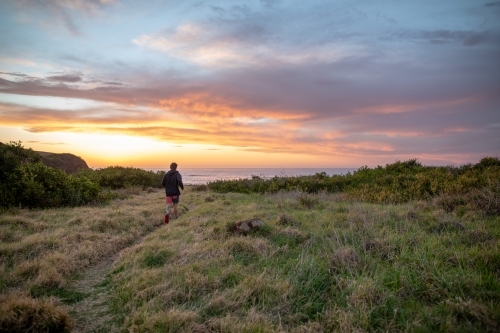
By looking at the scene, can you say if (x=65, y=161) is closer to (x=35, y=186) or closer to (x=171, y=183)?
(x=35, y=186)

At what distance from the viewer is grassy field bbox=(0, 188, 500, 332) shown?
4234 millimetres

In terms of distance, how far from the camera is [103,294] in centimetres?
564

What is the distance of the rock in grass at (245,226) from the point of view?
8.61 meters

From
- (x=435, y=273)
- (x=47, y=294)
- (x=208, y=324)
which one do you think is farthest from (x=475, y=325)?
(x=47, y=294)

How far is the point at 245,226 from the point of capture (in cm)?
872

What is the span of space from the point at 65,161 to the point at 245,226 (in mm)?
32424

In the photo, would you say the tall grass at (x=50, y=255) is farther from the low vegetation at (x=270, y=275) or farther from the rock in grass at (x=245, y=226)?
the rock in grass at (x=245, y=226)

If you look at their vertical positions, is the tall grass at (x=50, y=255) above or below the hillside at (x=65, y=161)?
below

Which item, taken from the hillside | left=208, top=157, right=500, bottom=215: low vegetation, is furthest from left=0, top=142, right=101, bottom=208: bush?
the hillside

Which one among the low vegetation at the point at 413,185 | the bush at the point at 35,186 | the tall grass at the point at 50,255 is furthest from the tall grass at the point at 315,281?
the bush at the point at 35,186

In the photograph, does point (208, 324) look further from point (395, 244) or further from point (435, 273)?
point (395, 244)

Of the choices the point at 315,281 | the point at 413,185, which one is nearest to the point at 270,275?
the point at 315,281

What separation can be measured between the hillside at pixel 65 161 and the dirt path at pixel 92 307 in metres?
27.9

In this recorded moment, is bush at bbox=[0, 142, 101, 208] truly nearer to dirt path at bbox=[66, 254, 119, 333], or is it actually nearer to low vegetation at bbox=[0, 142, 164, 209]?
low vegetation at bbox=[0, 142, 164, 209]
